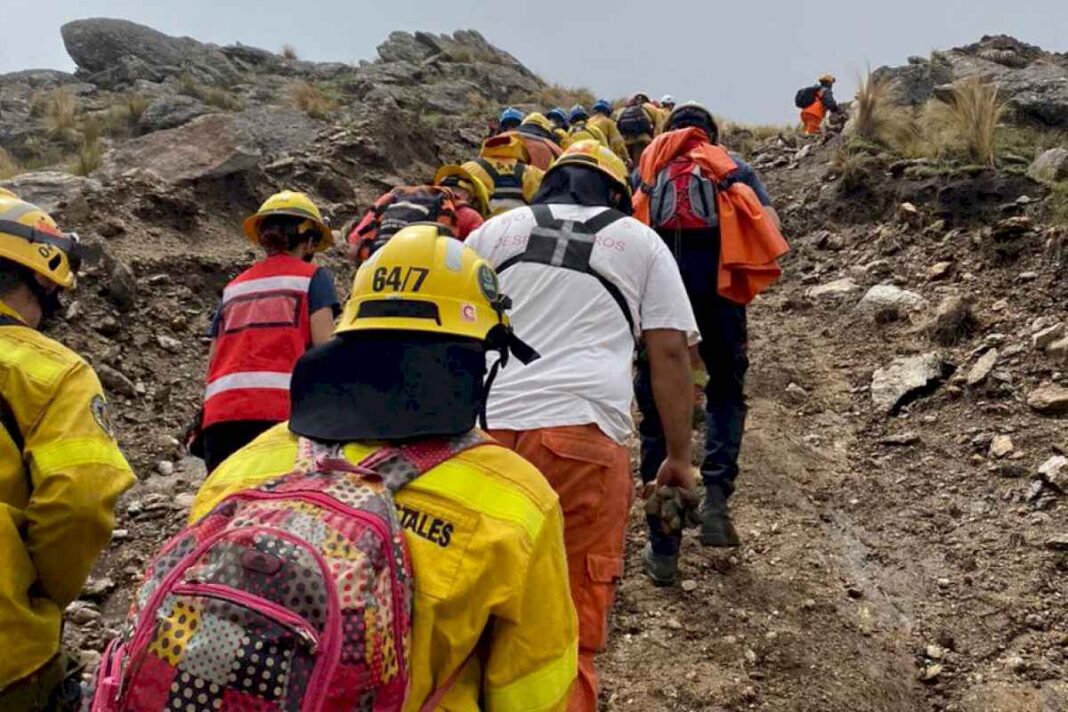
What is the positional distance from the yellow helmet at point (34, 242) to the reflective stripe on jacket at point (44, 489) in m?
0.18

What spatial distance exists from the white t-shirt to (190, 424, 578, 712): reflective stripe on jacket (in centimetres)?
101

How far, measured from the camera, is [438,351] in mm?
1604

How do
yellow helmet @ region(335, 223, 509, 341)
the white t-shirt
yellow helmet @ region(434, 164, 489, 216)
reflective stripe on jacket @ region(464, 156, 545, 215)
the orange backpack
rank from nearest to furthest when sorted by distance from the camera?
1. yellow helmet @ region(335, 223, 509, 341)
2. the white t-shirt
3. the orange backpack
4. yellow helmet @ region(434, 164, 489, 216)
5. reflective stripe on jacket @ region(464, 156, 545, 215)

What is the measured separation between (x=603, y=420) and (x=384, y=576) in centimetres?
140

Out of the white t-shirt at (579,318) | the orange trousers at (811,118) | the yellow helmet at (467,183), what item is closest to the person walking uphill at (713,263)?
the white t-shirt at (579,318)

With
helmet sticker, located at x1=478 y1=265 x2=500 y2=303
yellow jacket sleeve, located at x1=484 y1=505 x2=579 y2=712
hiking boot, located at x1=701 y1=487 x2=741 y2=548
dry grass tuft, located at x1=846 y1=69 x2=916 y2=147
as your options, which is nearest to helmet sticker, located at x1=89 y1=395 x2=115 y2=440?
helmet sticker, located at x1=478 y1=265 x2=500 y2=303

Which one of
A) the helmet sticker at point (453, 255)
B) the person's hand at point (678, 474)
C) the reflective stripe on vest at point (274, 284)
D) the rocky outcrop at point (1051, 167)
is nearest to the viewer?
the helmet sticker at point (453, 255)

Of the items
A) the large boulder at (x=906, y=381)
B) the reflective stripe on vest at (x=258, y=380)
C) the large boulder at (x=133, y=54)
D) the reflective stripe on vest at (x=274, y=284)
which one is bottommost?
the large boulder at (x=906, y=381)

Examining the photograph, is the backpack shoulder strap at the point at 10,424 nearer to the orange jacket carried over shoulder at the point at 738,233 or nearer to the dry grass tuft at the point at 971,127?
the orange jacket carried over shoulder at the point at 738,233

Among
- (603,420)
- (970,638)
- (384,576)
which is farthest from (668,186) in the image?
(384,576)

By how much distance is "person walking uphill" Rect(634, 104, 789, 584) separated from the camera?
4223 millimetres

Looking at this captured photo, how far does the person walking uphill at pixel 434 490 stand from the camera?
1.39 m

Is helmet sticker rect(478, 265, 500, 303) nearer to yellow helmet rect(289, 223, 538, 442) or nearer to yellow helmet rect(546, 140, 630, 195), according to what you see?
yellow helmet rect(289, 223, 538, 442)

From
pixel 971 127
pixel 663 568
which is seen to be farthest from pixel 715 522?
pixel 971 127
